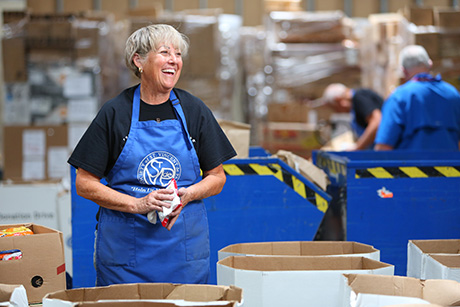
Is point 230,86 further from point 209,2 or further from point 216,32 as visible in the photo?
point 209,2

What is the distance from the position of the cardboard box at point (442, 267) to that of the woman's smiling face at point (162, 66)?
4.05 feet

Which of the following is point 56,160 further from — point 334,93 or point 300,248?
point 300,248

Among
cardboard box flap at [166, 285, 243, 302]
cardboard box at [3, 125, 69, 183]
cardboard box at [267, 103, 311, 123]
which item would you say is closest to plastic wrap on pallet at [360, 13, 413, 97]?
cardboard box at [267, 103, 311, 123]

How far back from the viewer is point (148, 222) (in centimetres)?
247

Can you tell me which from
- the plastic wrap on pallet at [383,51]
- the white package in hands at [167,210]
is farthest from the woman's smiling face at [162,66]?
the plastic wrap on pallet at [383,51]

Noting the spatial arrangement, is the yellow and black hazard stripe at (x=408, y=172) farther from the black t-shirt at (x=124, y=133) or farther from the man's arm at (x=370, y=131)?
the man's arm at (x=370, y=131)

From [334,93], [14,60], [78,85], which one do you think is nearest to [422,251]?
[334,93]

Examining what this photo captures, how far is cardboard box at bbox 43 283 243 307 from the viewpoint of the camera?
1950 millimetres

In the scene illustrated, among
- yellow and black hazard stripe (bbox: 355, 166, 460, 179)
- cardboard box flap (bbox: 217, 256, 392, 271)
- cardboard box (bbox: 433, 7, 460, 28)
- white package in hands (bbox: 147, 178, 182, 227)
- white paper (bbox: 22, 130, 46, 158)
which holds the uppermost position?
cardboard box (bbox: 433, 7, 460, 28)

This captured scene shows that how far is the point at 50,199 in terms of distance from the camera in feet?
16.9

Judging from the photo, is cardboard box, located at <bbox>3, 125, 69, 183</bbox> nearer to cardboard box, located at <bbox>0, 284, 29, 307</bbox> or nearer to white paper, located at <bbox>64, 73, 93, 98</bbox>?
white paper, located at <bbox>64, 73, 93, 98</bbox>

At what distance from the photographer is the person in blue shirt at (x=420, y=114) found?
196 inches

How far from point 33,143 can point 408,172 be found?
15.0ft

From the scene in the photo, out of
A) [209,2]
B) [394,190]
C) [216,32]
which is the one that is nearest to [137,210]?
[394,190]
